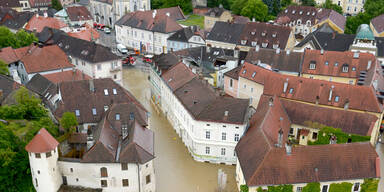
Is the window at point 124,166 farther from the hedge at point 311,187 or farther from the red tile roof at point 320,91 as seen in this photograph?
the red tile roof at point 320,91

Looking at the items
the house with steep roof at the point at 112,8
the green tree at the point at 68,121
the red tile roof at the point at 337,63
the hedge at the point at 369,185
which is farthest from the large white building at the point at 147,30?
the hedge at the point at 369,185

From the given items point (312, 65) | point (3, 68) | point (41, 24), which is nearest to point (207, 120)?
point (312, 65)

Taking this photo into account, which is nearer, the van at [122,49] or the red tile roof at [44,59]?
the red tile roof at [44,59]

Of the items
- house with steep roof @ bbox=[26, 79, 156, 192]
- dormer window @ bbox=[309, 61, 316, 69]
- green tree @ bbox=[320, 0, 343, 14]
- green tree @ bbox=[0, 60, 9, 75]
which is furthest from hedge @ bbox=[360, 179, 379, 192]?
green tree @ bbox=[320, 0, 343, 14]

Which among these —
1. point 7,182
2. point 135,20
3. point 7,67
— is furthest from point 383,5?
point 7,182

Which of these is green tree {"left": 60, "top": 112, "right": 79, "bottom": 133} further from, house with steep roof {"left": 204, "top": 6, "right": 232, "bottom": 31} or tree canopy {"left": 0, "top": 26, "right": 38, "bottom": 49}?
house with steep roof {"left": 204, "top": 6, "right": 232, "bottom": 31}

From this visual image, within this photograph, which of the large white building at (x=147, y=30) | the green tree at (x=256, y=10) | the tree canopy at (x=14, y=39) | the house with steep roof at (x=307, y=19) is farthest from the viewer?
the green tree at (x=256, y=10)

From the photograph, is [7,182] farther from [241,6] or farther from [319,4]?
[319,4]
